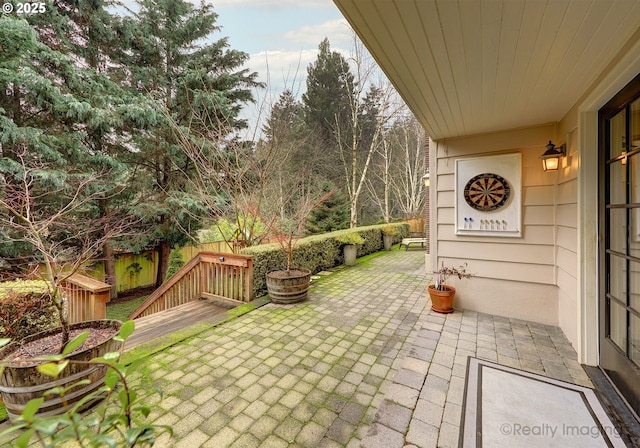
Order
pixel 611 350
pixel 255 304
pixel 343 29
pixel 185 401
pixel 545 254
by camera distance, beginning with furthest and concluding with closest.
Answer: pixel 343 29 → pixel 255 304 → pixel 545 254 → pixel 611 350 → pixel 185 401

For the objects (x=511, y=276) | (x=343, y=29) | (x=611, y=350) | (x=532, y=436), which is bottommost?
(x=532, y=436)

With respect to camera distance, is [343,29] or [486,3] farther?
[343,29]

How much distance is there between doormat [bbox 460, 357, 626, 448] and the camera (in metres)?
1.78

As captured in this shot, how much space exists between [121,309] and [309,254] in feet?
17.1

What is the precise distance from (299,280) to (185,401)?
238 cm

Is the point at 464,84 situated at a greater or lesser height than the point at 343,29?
lesser

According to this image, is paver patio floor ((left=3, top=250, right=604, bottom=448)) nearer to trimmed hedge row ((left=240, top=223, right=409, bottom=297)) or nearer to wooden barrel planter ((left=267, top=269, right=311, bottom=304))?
wooden barrel planter ((left=267, top=269, right=311, bottom=304))

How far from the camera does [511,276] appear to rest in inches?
144

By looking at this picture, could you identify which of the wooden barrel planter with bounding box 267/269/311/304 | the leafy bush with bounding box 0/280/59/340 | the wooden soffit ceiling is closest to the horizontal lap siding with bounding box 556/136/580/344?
the wooden soffit ceiling

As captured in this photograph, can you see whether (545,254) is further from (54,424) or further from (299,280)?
(54,424)

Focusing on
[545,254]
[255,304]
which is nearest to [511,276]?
[545,254]

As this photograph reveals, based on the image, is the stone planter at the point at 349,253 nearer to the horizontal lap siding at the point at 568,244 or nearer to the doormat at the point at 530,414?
the horizontal lap siding at the point at 568,244

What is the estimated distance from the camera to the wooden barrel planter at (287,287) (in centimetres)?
428

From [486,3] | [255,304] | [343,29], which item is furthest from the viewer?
[343,29]
